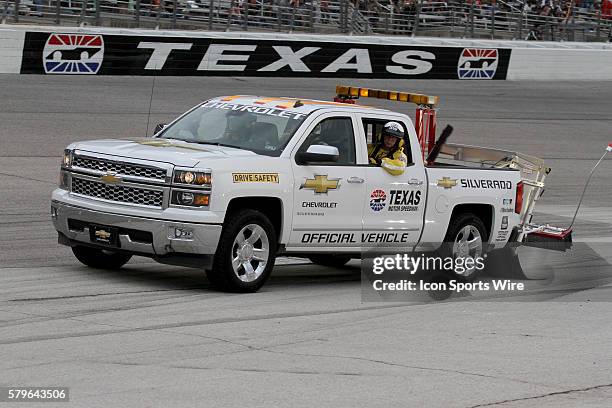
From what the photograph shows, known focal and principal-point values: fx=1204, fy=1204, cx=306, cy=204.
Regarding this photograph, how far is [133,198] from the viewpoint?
420 inches

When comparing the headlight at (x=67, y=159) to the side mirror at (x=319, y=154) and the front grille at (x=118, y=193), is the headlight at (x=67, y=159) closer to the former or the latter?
the front grille at (x=118, y=193)

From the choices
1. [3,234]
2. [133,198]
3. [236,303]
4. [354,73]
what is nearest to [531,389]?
[236,303]

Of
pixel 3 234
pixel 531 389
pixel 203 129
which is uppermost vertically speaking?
pixel 203 129

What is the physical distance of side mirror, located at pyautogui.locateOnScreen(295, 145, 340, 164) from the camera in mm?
10859

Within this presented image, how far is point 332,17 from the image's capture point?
115 feet

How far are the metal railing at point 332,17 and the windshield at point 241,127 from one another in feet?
60.6

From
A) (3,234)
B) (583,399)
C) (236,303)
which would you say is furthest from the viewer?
(3,234)

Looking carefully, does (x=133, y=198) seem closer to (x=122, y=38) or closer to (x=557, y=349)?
(x=557, y=349)

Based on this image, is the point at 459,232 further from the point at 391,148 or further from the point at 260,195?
the point at 260,195

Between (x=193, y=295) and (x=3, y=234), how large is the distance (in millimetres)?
3921

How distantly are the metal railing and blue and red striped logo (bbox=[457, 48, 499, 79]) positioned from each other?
1.00 meters

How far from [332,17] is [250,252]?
2507 centimetres

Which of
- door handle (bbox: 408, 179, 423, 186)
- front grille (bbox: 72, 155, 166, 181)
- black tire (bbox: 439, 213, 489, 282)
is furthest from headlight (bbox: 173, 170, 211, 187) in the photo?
black tire (bbox: 439, 213, 489, 282)

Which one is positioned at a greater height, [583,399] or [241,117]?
[241,117]
